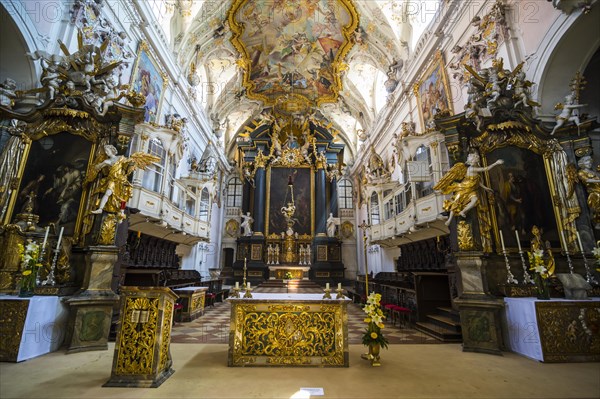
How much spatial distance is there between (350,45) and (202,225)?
11484 millimetres

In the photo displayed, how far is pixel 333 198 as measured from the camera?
70.3 feet

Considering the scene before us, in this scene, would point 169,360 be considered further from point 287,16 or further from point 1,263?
point 287,16

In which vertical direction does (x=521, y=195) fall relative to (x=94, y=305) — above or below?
above

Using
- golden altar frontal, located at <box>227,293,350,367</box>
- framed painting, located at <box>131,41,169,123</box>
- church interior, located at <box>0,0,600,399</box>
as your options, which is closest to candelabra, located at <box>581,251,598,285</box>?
church interior, located at <box>0,0,600,399</box>

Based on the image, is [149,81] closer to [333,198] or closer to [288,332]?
[288,332]

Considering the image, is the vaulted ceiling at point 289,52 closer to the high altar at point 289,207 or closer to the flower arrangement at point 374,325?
the high altar at point 289,207

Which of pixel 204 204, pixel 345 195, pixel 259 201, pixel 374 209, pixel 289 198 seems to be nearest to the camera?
pixel 204 204

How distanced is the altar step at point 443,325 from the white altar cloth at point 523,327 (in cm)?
103

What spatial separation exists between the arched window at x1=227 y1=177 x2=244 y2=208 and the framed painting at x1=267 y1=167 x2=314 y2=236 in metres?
2.40

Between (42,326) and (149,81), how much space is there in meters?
8.33

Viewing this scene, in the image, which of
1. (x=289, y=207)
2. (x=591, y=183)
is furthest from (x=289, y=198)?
(x=591, y=183)

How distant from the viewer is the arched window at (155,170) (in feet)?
29.6

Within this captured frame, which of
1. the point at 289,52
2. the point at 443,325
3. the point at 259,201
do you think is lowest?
the point at 443,325

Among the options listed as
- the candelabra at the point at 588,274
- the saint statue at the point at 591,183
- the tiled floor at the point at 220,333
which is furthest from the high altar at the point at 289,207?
the candelabra at the point at 588,274
